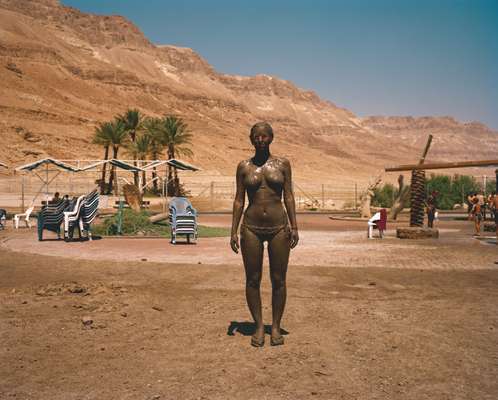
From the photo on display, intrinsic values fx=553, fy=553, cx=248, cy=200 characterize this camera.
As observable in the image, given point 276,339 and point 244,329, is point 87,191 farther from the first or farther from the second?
point 276,339

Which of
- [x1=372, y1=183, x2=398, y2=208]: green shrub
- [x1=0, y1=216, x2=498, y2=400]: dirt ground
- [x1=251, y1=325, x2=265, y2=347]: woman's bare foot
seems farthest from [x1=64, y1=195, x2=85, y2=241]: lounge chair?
[x1=372, y1=183, x2=398, y2=208]: green shrub

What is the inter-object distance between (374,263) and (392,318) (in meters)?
4.71

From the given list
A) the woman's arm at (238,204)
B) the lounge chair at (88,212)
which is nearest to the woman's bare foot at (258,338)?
the woman's arm at (238,204)

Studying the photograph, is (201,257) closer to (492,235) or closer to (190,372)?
(190,372)

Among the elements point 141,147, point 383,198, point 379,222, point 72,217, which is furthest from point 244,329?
point 141,147

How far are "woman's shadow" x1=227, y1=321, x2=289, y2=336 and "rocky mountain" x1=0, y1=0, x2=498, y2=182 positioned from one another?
6308 centimetres

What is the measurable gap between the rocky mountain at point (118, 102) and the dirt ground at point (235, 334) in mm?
60592

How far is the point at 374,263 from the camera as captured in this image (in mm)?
10789

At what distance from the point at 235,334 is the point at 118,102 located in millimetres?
109881

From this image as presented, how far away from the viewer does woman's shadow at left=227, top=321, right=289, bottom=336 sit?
556 centimetres

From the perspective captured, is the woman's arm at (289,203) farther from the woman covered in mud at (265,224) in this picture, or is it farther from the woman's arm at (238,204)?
the woman's arm at (238,204)

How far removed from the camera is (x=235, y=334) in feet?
18.0

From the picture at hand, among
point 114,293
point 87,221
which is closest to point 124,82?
point 87,221

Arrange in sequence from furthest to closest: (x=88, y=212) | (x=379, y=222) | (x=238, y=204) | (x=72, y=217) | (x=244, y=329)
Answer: (x=379, y=222) → (x=88, y=212) → (x=72, y=217) → (x=244, y=329) → (x=238, y=204)
